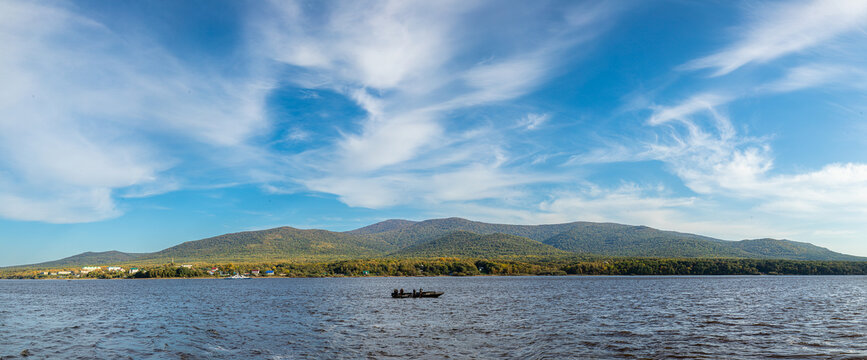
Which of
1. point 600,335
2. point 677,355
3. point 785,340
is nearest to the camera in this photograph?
point 677,355

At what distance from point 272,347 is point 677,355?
2991 centimetres

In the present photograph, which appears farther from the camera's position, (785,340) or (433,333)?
(433,333)

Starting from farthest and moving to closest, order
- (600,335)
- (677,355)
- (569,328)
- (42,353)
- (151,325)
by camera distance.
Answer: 1. (151,325)
2. (569,328)
3. (600,335)
4. (42,353)
5. (677,355)

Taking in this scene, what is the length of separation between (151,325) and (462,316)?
3522 cm

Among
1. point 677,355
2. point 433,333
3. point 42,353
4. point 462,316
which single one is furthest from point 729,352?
point 42,353

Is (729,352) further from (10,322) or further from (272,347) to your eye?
(10,322)

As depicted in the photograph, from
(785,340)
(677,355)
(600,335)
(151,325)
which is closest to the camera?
(677,355)

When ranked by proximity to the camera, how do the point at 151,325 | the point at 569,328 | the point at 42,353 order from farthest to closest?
the point at 151,325 → the point at 569,328 → the point at 42,353

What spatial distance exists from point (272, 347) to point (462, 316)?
2550 cm

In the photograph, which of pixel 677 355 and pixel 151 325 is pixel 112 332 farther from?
pixel 677 355

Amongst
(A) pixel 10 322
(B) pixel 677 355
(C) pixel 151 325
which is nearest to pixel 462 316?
(B) pixel 677 355

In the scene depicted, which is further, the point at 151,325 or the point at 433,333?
the point at 151,325

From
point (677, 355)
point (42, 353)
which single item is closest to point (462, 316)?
point (677, 355)

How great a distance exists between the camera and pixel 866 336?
1609 inches
